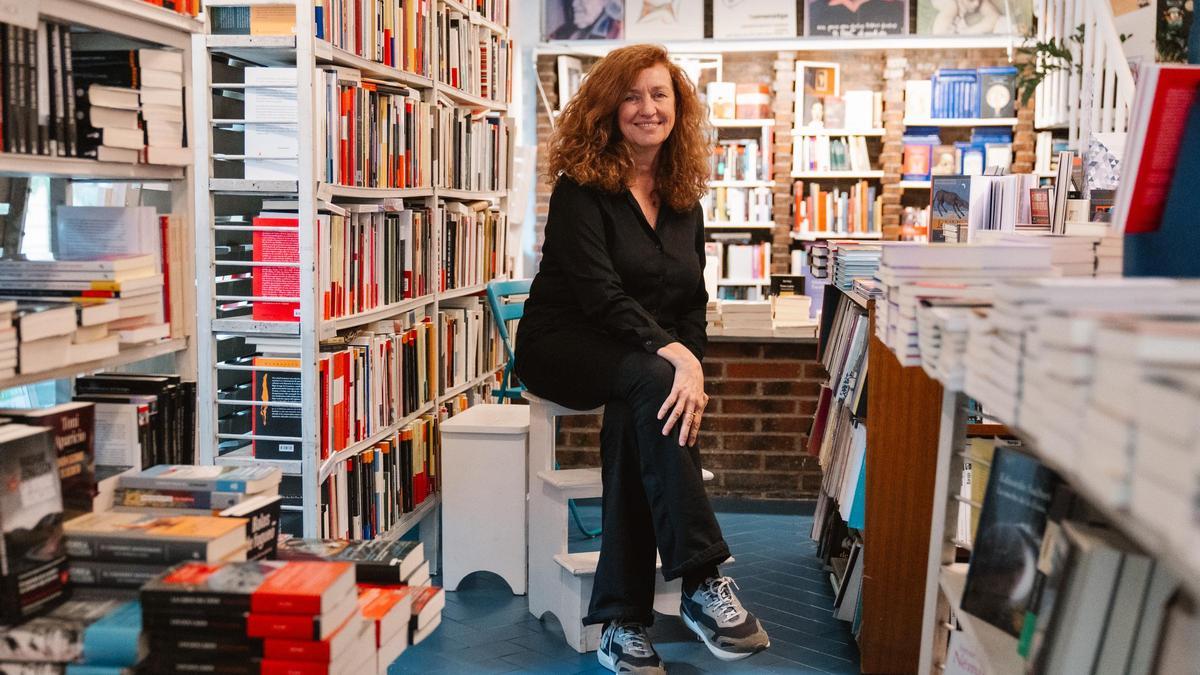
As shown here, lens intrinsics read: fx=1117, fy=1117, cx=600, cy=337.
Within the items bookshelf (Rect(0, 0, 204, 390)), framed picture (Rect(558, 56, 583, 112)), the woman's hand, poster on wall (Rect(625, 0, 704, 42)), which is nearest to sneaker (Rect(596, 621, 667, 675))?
the woman's hand

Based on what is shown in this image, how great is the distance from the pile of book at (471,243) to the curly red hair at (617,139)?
122 cm

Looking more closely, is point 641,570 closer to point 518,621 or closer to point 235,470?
point 518,621

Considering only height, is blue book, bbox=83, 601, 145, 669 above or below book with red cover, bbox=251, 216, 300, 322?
below

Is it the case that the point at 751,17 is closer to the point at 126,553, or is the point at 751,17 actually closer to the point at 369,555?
the point at 369,555

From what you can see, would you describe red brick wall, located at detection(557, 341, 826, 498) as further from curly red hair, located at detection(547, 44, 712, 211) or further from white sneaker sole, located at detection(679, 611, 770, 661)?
white sneaker sole, located at detection(679, 611, 770, 661)

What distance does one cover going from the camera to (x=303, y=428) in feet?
10.1

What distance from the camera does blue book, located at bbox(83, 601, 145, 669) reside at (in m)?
1.52

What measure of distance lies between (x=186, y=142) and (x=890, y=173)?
660cm

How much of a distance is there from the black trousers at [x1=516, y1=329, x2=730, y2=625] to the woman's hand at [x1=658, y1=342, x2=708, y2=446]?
0.08ft

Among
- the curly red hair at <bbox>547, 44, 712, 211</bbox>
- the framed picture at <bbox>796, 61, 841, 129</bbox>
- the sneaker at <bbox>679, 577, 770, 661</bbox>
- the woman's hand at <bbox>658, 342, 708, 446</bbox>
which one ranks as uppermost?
the framed picture at <bbox>796, 61, 841, 129</bbox>

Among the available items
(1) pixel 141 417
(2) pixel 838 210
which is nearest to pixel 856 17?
(2) pixel 838 210

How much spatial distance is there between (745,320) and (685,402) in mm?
1806

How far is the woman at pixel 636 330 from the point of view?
9.03 ft

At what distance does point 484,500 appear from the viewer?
343 centimetres
